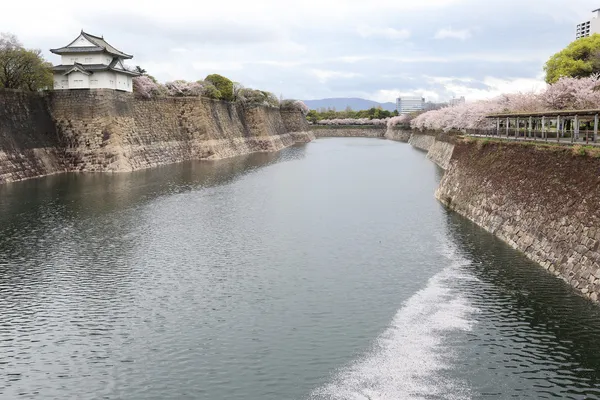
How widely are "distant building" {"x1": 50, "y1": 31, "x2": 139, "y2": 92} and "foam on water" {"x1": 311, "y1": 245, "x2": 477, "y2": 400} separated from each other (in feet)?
122

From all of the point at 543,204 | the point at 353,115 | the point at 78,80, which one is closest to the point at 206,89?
the point at 78,80

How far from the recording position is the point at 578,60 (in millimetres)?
43750

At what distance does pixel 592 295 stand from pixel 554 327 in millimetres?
1695

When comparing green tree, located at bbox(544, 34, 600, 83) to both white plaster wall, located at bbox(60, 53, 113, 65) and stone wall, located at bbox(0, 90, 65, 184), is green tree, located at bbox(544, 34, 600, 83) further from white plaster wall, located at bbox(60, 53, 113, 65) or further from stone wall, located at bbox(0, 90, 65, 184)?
stone wall, located at bbox(0, 90, 65, 184)

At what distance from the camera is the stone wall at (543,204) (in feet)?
49.0

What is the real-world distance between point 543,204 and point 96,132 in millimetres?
35563

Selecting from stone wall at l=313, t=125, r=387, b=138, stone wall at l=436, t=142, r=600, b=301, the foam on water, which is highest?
stone wall at l=313, t=125, r=387, b=138

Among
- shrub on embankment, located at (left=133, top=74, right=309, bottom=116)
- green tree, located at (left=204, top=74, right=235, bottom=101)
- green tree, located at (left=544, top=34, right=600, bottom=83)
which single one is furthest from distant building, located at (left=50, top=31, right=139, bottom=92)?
green tree, located at (left=544, top=34, right=600, bottom=83)

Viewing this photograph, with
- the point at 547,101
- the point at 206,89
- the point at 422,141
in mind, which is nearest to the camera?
the point at 547,101

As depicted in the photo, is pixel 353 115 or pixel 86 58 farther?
pixel 353 115

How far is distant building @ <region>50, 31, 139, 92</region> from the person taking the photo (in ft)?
145

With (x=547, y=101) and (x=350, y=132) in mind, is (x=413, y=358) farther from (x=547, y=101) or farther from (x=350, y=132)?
(x=350, y=132)

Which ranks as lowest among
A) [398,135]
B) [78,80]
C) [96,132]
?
[398,135]

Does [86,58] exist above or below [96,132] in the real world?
above
